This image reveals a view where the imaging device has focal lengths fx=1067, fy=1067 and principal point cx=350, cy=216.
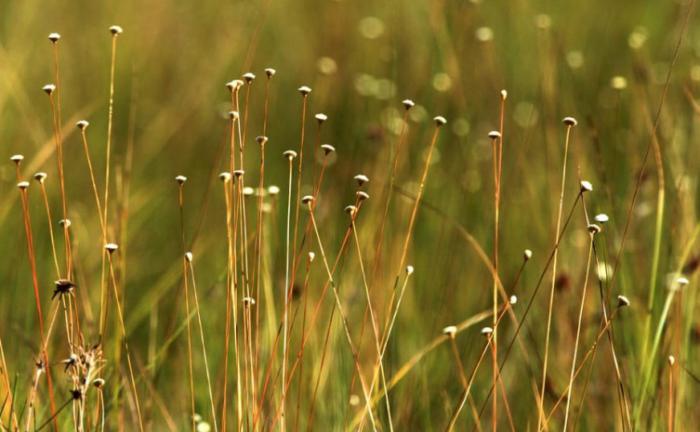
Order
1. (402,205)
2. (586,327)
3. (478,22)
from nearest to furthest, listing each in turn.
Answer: (586,327)
(402,205)
(478,22)

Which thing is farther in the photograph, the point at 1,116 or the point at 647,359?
the point at 1,116

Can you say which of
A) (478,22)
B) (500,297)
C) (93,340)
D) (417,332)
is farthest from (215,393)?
(478,22)

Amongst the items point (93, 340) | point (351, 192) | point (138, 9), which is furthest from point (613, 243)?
point (138, 9)

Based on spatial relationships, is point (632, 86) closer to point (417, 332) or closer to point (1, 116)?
point (417, 332)

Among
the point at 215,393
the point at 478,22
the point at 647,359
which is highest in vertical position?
the point at 478,22

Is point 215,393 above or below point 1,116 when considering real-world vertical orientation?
below

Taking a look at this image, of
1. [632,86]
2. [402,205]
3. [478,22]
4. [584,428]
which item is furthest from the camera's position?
[478,22]

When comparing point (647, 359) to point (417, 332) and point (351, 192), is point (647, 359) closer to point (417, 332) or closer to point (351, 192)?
point (417, 332)
